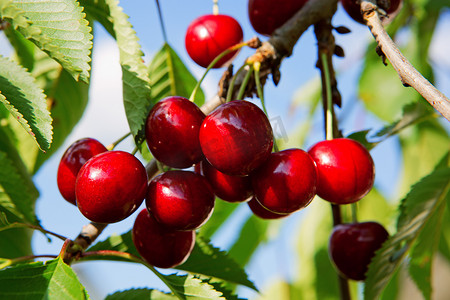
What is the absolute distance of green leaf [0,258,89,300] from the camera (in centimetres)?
78

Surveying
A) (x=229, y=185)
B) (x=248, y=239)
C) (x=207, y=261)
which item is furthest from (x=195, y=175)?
(x=248, y=239)

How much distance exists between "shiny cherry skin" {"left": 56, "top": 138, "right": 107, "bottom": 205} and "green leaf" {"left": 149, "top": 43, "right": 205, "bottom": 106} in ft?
1.36

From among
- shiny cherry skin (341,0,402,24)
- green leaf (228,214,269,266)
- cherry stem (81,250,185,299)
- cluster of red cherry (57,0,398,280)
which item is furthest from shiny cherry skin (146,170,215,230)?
green leaf (228,214,269,266)

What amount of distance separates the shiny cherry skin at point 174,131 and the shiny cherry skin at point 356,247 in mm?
450

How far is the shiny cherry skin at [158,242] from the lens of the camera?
962 millimetres

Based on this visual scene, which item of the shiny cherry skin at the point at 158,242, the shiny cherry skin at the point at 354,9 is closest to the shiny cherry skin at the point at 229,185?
the shiny cherry skin at the point at 158,242


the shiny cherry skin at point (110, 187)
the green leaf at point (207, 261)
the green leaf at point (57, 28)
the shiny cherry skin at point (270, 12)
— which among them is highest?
the green leaf at point (57, 28)

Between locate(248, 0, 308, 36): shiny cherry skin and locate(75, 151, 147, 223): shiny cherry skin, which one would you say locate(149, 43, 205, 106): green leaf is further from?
locate(75, 151, 147, 223): shiny cherry skin

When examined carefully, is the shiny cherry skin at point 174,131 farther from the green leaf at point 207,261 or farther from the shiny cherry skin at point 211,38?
the shiny cherry skin at point 211,38

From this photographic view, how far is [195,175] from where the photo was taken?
91 centimetres

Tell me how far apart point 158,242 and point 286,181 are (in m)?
0.28

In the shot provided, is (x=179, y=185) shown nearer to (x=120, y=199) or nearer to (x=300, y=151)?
(x=120, y=199)

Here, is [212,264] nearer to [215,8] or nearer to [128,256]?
[128,256]

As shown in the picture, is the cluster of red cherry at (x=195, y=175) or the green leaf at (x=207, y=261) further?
the green leaf at (x=207, y=261)
